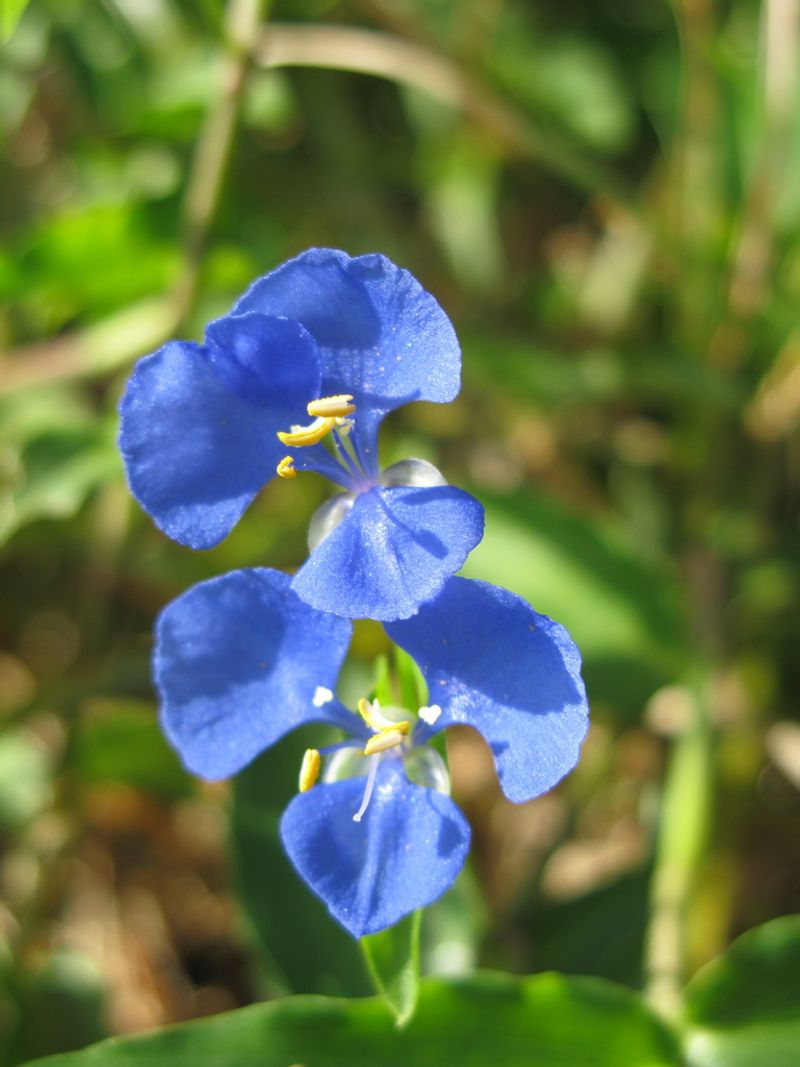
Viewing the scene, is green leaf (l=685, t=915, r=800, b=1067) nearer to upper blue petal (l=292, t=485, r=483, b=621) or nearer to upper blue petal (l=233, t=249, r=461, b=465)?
upper blue petal (l=292, t=485, r=483, b=621)

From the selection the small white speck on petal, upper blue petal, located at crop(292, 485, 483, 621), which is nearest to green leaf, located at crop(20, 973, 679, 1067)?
the small white speck on petal

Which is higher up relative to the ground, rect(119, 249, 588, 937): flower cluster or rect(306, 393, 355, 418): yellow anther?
rect(306, 393, 355, 418): yellow anther

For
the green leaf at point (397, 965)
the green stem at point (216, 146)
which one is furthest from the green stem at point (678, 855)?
the green stem at point (216, 146)

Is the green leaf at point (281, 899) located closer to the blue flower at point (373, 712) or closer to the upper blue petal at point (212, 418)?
the blue flower at point (373, 712)

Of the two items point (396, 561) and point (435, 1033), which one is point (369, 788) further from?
point (435, 1033)

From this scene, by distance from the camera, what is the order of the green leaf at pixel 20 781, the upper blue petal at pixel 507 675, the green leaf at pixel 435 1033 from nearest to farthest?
the upper blue petal at pixel 507 675 < the green leaf at pixel 435 1033 < the green leaf at pixel 20 781

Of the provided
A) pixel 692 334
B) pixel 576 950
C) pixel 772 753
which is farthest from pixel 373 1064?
pixel 692 334

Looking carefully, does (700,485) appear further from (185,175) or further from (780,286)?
(185,175)

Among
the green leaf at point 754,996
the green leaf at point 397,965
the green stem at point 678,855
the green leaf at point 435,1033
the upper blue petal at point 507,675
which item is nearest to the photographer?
the upper blue petal at point 507,675

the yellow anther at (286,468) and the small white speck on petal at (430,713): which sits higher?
the yellow anther at (286,468)
